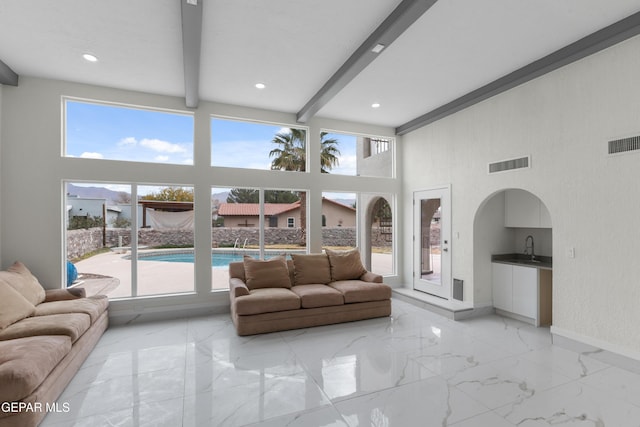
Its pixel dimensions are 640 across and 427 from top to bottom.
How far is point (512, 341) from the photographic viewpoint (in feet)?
12.1

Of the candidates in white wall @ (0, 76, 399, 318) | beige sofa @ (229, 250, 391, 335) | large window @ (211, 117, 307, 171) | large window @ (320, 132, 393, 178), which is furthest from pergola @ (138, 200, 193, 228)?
large window @ (320, 132, 393, 178)

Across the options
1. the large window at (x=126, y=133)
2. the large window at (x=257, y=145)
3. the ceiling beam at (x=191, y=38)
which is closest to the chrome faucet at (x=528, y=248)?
the large window at (x=257, y=145)

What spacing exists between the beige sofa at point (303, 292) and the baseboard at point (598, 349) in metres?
2.07

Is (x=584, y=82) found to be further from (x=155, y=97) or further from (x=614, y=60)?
(x=155, y=97)

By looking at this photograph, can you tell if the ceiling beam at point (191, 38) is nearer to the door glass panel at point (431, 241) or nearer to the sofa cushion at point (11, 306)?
the sofa cushion at point (11, 306)

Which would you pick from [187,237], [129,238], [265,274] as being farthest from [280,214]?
[129,238]

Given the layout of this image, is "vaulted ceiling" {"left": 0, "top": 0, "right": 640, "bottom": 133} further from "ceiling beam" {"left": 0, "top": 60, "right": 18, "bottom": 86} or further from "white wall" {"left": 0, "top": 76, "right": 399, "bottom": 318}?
"white wall" {"left": 0, "top": 76, "right": 399, "bottom": 318}

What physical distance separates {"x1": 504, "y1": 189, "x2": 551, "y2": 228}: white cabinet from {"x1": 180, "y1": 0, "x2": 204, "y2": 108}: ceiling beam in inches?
188

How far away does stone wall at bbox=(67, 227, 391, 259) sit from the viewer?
14.6ft

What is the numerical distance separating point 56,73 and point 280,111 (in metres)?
3.07

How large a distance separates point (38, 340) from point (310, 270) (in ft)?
10.7

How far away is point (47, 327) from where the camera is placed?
9.31 ft

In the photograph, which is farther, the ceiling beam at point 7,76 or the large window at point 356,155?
the large window at point 356,155

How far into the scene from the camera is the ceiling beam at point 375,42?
2.57 metres
